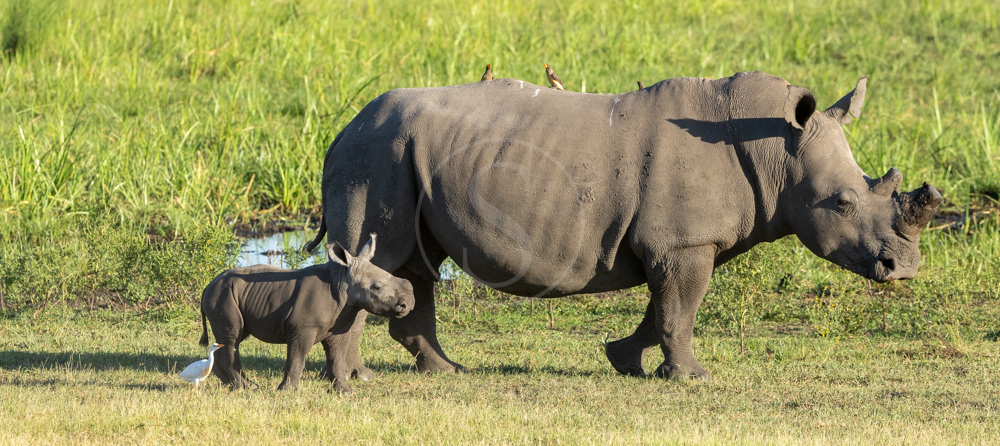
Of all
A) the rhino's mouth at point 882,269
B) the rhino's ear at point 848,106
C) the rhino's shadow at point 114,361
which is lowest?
the rhino's shadow at point 114,361

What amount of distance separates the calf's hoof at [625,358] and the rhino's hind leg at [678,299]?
0.71ft

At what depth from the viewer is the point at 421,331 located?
25.7ft

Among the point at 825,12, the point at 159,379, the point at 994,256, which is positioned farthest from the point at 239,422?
the point at 825,12

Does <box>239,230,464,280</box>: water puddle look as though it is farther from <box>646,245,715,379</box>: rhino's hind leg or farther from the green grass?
<box>646,245,715,379</box>: rhino's hind leg

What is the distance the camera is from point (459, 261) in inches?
292

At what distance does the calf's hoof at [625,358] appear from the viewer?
7.76m

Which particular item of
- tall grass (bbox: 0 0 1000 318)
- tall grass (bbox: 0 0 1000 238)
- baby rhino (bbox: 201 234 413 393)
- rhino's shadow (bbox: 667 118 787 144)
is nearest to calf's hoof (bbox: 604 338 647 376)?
rhino's shadow (bbox: 667 118 787 144)

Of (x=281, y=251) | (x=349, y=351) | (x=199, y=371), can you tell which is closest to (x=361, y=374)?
(x=349, y=351)

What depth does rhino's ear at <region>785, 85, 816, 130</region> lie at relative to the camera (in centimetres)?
704

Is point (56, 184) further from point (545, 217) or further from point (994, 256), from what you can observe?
point (994, 256)

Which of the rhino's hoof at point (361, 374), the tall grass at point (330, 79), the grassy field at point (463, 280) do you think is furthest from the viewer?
the tall grass at point (330, 79)

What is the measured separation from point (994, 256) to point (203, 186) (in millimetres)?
7880

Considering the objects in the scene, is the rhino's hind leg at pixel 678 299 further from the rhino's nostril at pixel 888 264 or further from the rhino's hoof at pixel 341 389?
the rhino's hoof at pixel 341 389

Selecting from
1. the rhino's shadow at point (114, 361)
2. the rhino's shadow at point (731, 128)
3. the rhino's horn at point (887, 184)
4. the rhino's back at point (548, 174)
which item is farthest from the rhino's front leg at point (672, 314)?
the rhino's shadow at point (114, 361)
